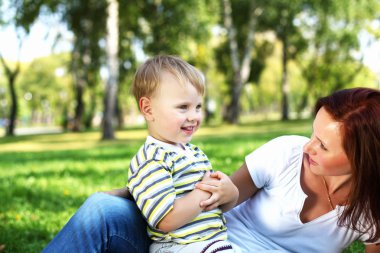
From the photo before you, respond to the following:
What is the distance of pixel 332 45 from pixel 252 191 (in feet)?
147

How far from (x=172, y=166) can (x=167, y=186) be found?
14 cm

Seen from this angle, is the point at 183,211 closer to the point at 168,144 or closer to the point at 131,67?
the point at 168,144

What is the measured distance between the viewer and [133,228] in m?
2.54

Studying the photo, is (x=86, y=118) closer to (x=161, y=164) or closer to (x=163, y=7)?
(x=163, y=7)

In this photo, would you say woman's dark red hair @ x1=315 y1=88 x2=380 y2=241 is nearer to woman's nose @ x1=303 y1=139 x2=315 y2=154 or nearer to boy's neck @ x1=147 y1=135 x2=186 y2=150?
woman's nose @ x1=303 y1=139 x2=315 y2=154

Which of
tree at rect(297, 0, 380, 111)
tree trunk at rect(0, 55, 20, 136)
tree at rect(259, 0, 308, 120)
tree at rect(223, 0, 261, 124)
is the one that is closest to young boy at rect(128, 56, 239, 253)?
tree at rect(259, 0, 308, 120)

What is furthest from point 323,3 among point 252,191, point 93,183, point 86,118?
point 252,191

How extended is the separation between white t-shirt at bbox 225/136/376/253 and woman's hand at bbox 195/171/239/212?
0.26m

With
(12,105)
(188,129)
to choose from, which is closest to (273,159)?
(188,129)

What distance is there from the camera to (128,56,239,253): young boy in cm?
235

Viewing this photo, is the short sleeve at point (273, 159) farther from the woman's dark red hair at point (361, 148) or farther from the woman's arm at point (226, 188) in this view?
the woman's dark red hair at point (361, 148)

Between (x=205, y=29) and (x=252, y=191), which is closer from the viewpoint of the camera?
(x=252, y=191)

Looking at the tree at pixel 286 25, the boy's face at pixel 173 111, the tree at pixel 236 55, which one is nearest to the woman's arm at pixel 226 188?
the boy's face at pixel 173 111

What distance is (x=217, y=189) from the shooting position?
2.45 metres
